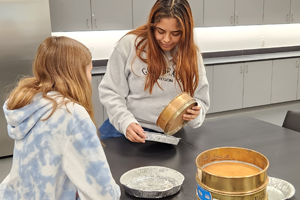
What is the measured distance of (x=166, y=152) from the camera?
1443 mm

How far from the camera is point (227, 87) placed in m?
4.67

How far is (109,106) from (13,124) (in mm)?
695

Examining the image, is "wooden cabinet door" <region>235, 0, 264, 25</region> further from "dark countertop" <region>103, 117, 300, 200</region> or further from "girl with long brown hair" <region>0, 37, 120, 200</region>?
"girl with long brown hair" <region>0, 37, 120, 200</region>

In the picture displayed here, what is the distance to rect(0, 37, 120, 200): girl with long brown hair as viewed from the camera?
970mm

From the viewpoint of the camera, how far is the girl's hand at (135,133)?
1460mm

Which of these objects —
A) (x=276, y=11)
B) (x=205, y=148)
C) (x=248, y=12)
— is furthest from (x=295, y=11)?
(x=205, y=148)

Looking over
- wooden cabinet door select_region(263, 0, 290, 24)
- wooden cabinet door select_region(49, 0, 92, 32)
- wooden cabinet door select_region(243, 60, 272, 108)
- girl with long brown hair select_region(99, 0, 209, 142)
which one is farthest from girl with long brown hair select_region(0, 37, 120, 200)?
wooden cabinet door select_region(263, 0, 290, 24)

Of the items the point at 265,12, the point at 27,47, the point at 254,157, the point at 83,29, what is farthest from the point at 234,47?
the point at 254,157

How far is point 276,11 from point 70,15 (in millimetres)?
3265

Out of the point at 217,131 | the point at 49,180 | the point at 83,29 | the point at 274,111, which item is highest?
the point at 83,29

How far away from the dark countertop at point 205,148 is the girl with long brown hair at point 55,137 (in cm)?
17

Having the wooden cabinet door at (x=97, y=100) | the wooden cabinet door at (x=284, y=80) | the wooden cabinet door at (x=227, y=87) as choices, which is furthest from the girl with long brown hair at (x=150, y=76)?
the wooden cabinet door at (x=284, y=80)

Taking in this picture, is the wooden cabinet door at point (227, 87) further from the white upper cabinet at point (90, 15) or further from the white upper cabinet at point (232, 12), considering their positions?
the white upper cabinet at point (90, 15)

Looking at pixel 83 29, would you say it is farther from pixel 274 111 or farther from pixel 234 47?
pixel 274 111
